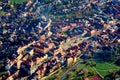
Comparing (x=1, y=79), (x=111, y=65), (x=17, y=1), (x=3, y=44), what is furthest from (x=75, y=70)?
(x=17, y=1)

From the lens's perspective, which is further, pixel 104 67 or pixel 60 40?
pixel 60 40

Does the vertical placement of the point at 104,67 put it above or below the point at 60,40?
below

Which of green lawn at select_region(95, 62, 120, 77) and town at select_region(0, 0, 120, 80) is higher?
town at select_region(0, 0, 120, 80)

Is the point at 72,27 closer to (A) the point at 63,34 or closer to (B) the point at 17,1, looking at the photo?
(A) the point at 63,34

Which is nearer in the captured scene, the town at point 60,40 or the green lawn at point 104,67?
the town at point 60,40

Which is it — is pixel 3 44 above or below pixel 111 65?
above

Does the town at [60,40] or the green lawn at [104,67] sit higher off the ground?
the town at [60,40]

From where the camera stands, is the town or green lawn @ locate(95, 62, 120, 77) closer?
the town

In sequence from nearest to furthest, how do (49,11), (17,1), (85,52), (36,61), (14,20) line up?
1. (36,61)
2. (85,52)
3. (14,20)
4. (49,11)
5. (17,1)
